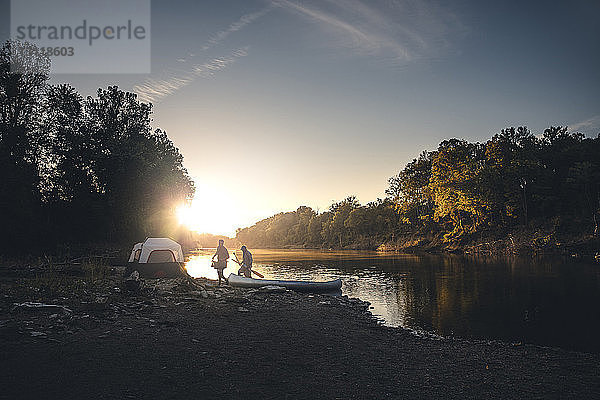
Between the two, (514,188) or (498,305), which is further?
(514,188)

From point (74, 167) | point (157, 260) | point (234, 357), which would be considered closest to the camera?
point (234, 357)

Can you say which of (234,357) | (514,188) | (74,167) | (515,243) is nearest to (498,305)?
(234,357)

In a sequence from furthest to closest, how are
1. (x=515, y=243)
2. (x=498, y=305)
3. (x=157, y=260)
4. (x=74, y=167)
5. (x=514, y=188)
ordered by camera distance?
(x=514, y=188) → (x=515, y=243) → (x=74, y=167) → (x=157, y=260) → (x=498, y=305)

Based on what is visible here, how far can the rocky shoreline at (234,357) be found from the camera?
7.06 meters

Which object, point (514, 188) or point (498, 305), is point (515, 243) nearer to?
point (514, 188)

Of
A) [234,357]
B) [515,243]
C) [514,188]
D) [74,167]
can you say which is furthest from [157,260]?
[514,188]

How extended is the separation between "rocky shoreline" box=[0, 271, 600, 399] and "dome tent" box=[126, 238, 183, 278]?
25.3ft

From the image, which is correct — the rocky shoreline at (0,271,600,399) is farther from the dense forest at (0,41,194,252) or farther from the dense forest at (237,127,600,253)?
the dense forest at (237,127,600,253)

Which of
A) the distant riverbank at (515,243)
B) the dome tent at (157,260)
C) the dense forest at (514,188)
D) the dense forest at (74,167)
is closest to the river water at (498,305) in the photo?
the dome tent at (157,260)

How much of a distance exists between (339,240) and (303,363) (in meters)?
134

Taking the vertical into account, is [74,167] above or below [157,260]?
above

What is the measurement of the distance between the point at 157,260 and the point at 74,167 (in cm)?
3033

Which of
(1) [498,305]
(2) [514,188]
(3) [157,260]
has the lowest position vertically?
(1) [498,305]

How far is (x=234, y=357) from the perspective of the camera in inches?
353
